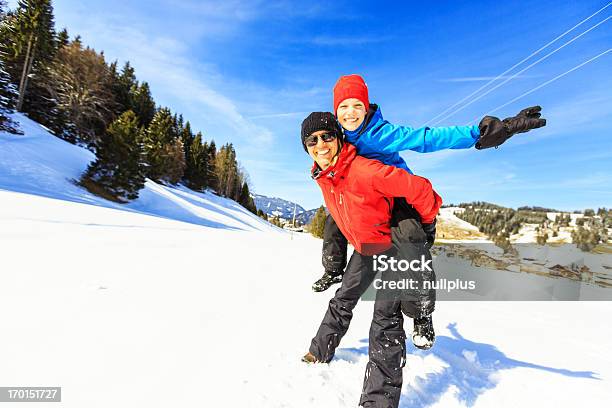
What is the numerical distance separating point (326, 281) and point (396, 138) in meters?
1.32

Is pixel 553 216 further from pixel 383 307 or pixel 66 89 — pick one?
pixel 66 89

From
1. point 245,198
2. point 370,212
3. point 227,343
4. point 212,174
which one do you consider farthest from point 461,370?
point 245,198

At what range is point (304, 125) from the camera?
6.53 feet

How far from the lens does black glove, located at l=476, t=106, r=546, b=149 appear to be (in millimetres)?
1673

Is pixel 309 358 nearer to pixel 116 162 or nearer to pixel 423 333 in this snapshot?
pixel 423 333

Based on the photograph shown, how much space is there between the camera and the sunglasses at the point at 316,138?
1900 millimetres

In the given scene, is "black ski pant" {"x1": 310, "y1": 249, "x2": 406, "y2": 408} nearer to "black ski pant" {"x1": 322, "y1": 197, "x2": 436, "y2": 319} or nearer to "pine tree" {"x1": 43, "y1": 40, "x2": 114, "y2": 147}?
"black ski pant" {"x1": 322, "y1": 197, "x2": 436, "y2": 319}

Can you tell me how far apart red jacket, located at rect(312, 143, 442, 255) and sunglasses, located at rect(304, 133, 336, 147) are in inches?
4.1

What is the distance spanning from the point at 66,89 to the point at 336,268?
1365 inches

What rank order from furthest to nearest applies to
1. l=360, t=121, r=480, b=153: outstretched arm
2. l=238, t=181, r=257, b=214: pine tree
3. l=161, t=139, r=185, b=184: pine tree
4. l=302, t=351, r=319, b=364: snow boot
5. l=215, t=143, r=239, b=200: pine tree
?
1. l=238, t=181, r=257, b=214: pine tree
2. l=215, t=143, r=239, b=200: pine tree
3. l=161, t=139, r=185, b=184: pine tree
4. l=302, t=351, r=319, b=364: snow boot
5. l=360, t=121, r=480, b=153: outstretched arm

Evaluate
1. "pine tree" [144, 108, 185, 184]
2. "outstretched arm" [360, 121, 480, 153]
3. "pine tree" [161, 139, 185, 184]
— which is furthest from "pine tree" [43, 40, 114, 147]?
"outstretched arm" [360, 121, 480, 153]

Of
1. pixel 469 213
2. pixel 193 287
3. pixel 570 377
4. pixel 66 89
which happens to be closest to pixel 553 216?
pixel 469 213

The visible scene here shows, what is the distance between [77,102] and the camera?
88.4ft

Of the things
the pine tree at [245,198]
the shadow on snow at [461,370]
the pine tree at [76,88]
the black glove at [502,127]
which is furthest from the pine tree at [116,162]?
the pine tree at [245,198]
